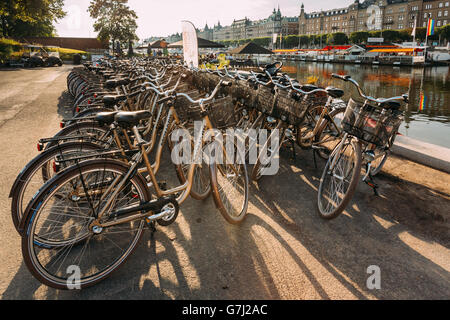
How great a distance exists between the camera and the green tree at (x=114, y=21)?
51.2 metres

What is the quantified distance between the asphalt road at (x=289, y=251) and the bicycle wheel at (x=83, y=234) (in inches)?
6.2

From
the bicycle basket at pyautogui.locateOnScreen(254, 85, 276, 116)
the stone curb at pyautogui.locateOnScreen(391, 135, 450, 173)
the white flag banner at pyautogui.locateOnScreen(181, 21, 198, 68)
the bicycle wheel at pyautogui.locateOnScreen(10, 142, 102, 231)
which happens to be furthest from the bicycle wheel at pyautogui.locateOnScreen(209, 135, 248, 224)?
the white flag banner at pyautogui.locateOnScreen(181, 21, 198, 68)

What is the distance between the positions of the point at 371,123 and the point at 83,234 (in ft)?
10.0

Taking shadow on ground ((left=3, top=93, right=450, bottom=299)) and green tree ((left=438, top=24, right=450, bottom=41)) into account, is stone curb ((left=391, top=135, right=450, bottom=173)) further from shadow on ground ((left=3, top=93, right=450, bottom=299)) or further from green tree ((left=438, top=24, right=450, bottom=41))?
green tree ((left=438, top=24, right=450, bottom=41))

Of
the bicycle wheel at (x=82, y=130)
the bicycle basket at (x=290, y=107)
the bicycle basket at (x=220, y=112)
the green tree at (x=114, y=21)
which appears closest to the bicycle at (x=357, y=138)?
the bicycle basket at (x=290, y=107)

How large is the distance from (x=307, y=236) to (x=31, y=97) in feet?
36.0

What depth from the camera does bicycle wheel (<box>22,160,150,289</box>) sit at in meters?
2.07

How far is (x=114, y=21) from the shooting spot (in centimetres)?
5194

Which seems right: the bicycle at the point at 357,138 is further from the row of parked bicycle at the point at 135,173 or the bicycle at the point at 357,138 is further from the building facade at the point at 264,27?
the building facade at the point at 264,27

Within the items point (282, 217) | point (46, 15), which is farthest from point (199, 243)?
point (46, 15)

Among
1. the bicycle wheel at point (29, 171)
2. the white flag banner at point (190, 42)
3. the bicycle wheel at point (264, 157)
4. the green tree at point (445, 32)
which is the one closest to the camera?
the bicycle wheel at point (29, 171)

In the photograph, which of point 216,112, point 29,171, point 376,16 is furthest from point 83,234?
point 376,16

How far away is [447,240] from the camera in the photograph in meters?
2.86
